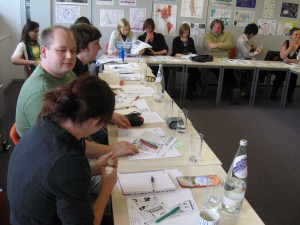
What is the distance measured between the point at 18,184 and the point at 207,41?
520 cm

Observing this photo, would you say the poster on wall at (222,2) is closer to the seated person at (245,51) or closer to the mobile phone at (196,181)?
the seated person at (245,51)

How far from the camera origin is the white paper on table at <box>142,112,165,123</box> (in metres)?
2.11

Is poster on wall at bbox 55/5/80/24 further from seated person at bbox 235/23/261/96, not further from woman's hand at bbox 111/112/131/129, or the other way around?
woman's hand at bbox 111/112/131/129

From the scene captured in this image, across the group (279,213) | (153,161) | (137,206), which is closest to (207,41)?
(279,213)

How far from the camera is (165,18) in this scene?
5.90 m

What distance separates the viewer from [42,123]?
1036mm

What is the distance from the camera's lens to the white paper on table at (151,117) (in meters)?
2.11

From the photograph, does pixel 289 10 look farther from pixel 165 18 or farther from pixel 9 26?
pixel 9 26

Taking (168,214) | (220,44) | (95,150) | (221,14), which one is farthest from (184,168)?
(221,14)

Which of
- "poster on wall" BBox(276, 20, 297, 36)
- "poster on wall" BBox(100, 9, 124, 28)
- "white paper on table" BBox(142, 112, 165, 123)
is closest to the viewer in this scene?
"white paper on table" BBox(142, 112, 165, 123)

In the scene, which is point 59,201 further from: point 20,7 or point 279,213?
point 20,7

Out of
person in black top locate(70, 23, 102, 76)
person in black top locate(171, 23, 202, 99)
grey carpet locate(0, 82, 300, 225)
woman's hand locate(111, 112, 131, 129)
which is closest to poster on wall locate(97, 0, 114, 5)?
person in black top locate(171, 23, 202, 99)

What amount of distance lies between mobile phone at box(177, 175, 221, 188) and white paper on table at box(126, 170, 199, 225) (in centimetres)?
4

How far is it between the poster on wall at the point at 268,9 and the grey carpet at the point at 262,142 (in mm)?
1822
